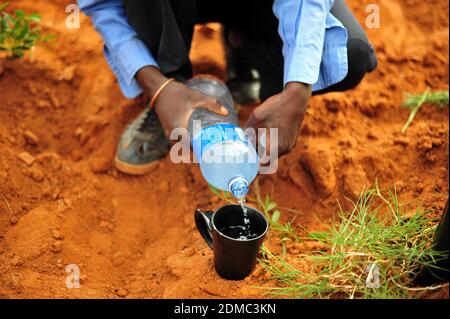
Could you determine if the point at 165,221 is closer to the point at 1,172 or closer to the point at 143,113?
the point at 143,113

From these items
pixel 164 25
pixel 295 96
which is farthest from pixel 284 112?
pixel 164 25

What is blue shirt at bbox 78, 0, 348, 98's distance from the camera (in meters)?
1.96

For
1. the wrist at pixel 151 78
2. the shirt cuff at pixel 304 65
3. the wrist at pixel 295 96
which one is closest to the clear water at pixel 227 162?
the wrist at pixel 295 96

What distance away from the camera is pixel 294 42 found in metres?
2.00

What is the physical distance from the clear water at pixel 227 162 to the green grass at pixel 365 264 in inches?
12.5

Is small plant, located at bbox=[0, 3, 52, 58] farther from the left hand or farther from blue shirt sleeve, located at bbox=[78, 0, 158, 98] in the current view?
the left hand

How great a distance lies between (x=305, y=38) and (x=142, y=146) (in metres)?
1.06

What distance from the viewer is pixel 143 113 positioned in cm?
269

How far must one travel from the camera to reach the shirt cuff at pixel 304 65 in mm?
1939

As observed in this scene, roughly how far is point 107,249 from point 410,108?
177 cm

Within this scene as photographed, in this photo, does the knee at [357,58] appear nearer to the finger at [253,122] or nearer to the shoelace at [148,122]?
the finger at [253,122]

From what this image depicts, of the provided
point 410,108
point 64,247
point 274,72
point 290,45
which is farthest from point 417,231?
point 64,247

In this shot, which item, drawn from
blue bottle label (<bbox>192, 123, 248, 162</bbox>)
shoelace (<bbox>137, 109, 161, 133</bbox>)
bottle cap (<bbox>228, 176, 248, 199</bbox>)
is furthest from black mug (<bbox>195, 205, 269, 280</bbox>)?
shoelace (<bbox>137, 109, 161, 133</bbox>)

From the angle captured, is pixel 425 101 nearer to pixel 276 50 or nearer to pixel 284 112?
pixel 276 50
